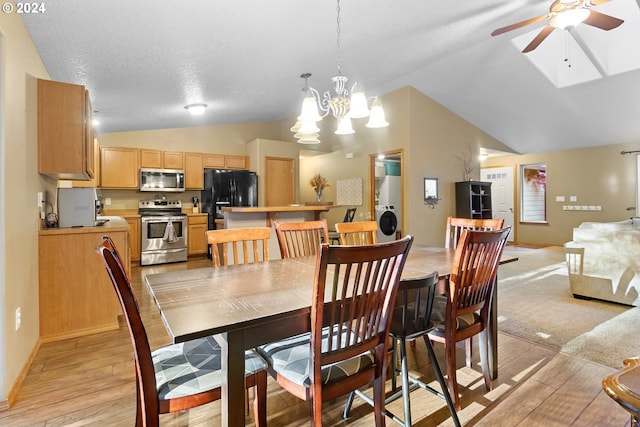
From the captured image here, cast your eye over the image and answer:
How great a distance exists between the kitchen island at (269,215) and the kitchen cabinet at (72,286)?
124cm

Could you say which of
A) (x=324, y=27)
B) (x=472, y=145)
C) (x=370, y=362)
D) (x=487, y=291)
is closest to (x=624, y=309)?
(x=487, y=291)

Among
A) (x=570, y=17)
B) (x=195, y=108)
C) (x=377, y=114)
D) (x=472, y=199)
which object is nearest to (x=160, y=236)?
(x=195, y=108)

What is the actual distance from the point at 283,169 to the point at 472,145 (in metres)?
4.01

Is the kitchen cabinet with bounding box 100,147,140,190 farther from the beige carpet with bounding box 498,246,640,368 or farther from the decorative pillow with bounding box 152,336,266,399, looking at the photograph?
the beige carpet with bounding box 498,246,640,368

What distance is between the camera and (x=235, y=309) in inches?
46.8

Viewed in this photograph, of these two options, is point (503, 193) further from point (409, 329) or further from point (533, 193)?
point (409, 329)

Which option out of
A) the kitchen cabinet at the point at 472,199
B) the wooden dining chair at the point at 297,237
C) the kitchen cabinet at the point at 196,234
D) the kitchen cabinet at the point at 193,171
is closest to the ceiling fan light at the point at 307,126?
the wooden dining chair at the point at 297,237

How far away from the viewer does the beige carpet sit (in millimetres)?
2449


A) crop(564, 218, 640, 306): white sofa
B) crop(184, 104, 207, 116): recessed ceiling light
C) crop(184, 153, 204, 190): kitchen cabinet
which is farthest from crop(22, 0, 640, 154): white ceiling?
crop(564, 218, 640, 306): white sofa

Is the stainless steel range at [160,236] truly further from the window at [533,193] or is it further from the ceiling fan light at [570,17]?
the window at [533,193]

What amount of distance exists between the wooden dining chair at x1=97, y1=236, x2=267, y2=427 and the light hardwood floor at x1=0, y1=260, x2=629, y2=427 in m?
0.49

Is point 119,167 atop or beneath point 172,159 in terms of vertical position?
beneath

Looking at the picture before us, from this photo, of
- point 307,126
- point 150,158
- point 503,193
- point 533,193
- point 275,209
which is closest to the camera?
point 307,126

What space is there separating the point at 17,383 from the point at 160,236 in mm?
3856
